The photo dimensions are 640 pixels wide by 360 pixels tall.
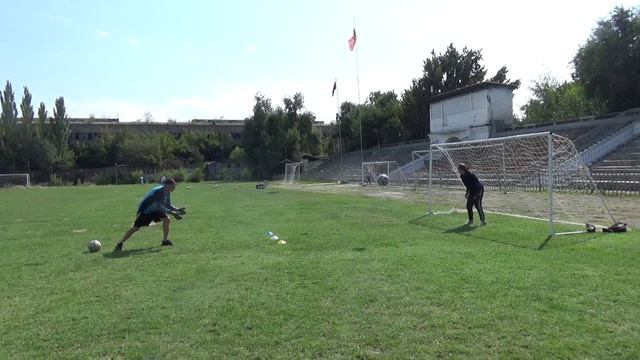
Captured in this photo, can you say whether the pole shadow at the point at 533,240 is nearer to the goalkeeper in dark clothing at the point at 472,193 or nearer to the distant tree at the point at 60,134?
the goalkeeper in dark clothing at the point at 472,193

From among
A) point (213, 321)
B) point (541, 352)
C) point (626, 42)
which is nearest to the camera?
point (541, 352)

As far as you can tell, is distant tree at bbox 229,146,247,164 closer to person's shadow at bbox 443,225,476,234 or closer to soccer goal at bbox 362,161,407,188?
soccer goal at bbox 362,161,407,188

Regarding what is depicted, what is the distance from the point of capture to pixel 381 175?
40.1 m

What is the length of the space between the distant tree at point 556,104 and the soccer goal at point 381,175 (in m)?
21.8

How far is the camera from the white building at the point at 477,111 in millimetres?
45781

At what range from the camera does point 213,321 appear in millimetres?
5633

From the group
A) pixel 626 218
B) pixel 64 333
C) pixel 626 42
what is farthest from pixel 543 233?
pixel 626 42

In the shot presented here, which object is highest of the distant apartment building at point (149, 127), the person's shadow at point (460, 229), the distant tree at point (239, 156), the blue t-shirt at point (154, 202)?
the distant apartment building at point (149, 127)

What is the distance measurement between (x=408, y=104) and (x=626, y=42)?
31303 millimetres

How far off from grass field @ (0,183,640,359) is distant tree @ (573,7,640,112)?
33.1 meters

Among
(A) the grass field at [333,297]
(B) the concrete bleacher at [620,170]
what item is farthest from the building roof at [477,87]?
(A) the grass field at [333,297]

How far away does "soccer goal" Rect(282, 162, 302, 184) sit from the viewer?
60.5 metres

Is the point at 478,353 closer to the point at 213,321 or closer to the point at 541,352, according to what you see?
the point at 541,352

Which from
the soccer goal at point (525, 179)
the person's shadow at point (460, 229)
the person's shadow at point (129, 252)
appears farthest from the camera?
the soccer goal at point (525, 179)
